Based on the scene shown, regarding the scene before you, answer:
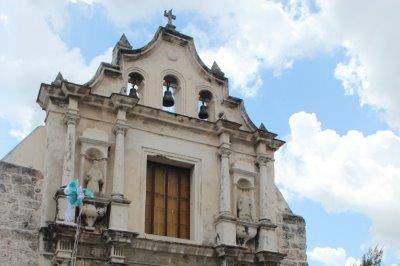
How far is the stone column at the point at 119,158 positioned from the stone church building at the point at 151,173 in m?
0.02

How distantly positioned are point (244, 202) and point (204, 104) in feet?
8.85

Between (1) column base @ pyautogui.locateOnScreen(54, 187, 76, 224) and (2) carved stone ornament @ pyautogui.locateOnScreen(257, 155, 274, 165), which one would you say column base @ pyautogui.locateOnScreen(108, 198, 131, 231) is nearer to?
(1) column base @ pyautogui.locateOnScreen(54, 187, 76, 224)

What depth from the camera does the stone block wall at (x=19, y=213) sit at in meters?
12.2

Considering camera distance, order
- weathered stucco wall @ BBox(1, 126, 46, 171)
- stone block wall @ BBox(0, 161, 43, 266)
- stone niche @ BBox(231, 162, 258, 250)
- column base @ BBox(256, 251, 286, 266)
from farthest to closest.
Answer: stone niche @ BBox(231, 162, 258, 250)
column base @ BBox(256, 251, 286, 266)
weathered stucco wall @ BBox(1, 126, 46, 171)
stone block wall @ BBox(0, 161, 43, 266)

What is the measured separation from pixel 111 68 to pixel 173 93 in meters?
1.79

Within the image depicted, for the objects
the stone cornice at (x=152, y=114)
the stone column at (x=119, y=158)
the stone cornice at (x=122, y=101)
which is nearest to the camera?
the stone column at (x=119, y=158)

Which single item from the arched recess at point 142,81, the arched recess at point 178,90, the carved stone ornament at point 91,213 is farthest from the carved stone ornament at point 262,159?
the carved stone ornament at point 91,213

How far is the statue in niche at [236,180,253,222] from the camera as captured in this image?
48.5 ft

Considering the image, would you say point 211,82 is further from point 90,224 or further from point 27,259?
point 27,259

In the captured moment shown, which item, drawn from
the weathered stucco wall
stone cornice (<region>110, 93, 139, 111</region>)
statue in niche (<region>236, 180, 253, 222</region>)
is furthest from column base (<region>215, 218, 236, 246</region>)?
the weathered stucco wall

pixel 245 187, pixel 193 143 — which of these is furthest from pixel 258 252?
pixel 193 143

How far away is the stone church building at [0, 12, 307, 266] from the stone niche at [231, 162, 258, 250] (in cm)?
3

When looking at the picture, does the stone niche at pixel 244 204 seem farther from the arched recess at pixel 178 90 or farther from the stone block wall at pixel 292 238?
the arched recess at pixel 178 90

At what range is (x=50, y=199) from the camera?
12742 millimetres
